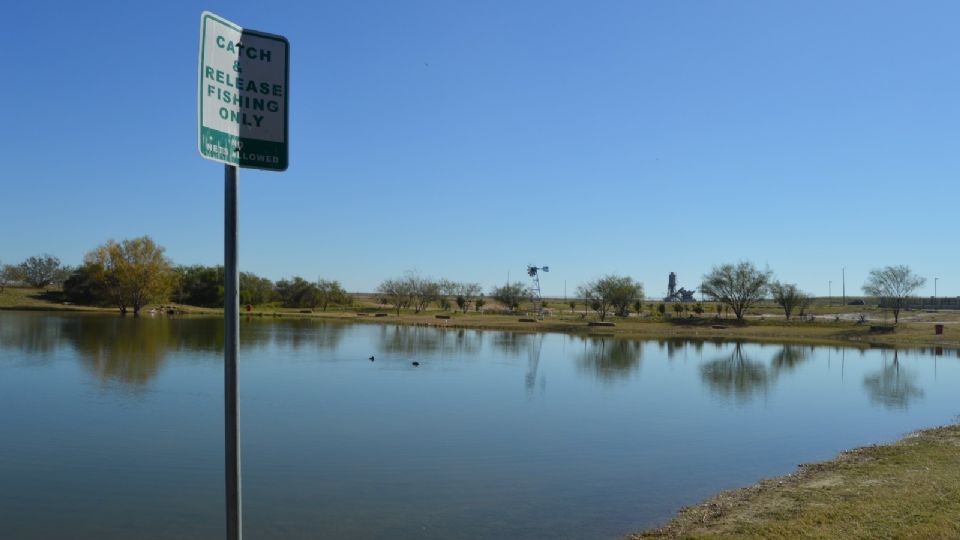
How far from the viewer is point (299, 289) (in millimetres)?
111062

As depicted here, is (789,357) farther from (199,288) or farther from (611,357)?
(199,288)

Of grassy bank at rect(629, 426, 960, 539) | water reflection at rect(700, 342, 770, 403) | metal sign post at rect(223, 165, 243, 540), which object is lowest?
water reflection at rect(700, 342, 770, 403)

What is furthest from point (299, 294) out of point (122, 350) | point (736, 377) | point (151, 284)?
point (736, 377)

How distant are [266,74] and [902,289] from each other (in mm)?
86173

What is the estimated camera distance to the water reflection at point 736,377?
95.0ft

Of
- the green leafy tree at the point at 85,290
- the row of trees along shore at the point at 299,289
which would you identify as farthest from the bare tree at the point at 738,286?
the green leafy tree at the point at 85,290

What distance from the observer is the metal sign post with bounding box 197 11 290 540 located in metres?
3.17

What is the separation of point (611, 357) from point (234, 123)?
1687 inches

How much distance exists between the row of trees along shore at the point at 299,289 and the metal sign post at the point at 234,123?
274 ft

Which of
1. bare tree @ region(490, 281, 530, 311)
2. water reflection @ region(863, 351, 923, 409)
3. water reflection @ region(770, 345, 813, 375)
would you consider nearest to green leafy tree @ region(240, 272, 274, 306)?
bare tree @ region(490, 281, 530, 311)

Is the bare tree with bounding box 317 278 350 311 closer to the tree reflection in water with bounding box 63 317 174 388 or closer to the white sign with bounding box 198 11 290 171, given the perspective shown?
the tree reflection in water with bounding box 63 317 174 388

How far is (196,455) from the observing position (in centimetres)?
1549

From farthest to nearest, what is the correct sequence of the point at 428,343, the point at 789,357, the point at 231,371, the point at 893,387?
the point at 428,343, the point at 789,357, the point at 893,387, the point at 231,371

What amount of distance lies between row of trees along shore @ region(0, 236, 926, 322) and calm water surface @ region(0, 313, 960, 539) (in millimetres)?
44433
